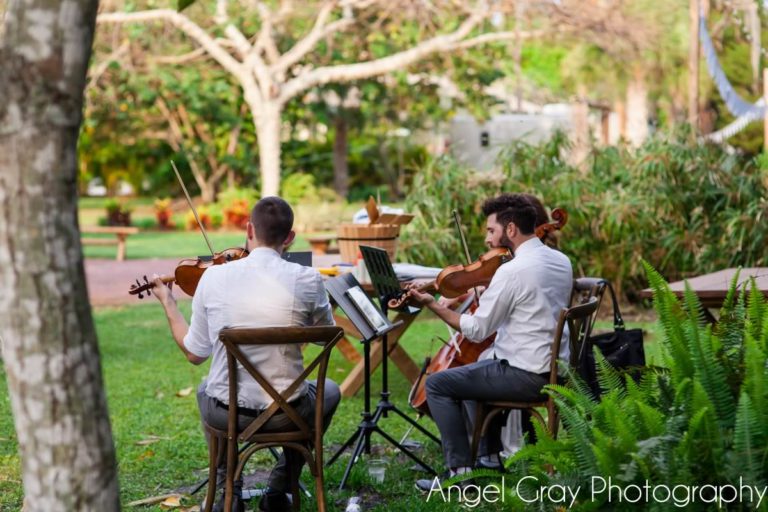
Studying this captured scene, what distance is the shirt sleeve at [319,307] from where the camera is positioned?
474 centimetres

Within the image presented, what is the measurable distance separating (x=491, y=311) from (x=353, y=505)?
1.11 metres

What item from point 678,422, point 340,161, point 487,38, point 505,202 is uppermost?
point 487,38

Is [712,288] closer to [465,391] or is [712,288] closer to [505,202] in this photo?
[505,202]

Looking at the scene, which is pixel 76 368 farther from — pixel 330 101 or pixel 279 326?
pixel 330 101

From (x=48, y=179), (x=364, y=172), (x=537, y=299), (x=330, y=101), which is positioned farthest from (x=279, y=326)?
(x=364, y=172)

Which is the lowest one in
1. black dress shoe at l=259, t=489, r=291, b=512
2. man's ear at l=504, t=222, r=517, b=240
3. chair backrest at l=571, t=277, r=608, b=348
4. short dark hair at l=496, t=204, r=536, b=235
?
black dress shoe at l=259, t=489, r=291, b=512

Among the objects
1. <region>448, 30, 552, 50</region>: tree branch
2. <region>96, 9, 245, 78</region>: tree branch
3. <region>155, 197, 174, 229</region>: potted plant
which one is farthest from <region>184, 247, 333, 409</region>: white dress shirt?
<region>155, 197, 174, 229</region>: potted plant

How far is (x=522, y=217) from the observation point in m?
5.51

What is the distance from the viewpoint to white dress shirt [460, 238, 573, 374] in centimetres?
531

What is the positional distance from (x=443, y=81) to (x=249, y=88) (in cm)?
906

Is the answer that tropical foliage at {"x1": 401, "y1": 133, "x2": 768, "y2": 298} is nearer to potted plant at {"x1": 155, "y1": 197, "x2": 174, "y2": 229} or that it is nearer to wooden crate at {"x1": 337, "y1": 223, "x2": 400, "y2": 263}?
wooden crate at {"x1": 337, "y1": 223, "x2": 400, "y2": 263}

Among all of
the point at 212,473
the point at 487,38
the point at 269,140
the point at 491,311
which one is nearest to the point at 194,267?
the point at 212,473

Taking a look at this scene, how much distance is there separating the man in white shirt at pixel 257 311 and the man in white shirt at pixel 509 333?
858 mm

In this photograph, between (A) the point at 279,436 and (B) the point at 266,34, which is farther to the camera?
(B) the point at 266,34
